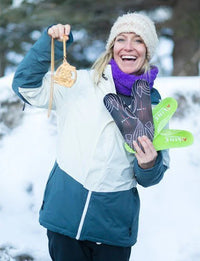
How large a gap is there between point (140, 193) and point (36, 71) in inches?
77.8

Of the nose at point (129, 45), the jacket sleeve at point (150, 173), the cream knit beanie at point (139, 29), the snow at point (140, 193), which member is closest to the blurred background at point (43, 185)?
the snow at point (140, 193)

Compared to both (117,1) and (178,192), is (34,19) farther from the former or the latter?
(178,192)

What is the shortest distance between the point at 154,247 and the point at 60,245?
51.0 inches

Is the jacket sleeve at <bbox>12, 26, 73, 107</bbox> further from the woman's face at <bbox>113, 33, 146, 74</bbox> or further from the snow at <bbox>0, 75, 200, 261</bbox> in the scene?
the snow at <bbox>0, 75, 200, 261</bbox>

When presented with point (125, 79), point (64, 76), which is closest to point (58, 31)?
point (64, 76)

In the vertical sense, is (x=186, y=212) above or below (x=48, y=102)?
below

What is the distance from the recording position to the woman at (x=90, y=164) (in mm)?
Answer: 1617

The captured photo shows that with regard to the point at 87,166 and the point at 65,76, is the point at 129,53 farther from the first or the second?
the point at 87,166

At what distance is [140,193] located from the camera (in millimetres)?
3307

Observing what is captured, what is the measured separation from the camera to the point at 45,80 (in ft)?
5.58

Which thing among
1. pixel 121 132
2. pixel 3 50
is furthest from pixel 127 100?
pixel 3 50

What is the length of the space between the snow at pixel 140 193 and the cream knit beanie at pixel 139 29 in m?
1.57

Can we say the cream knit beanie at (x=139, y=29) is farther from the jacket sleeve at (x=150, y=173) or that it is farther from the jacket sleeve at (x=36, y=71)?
the jacket sleeve at (x=150, y=173)

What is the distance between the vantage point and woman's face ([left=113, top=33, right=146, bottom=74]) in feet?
5.80
